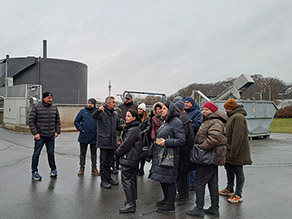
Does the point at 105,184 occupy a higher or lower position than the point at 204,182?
lower

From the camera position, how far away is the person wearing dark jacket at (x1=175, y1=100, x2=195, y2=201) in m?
4.39

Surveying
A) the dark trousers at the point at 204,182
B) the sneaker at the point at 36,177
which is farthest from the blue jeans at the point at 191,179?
the sneaker at the point at 36,177

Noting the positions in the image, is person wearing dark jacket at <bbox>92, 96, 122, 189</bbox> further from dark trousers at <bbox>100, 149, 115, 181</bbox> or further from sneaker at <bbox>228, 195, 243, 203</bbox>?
sneaker at <bbox>228, 195, 243, 203</bbox>

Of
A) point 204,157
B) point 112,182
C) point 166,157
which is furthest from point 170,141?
point 112,182

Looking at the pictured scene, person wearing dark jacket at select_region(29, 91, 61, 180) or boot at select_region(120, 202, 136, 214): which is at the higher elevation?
person wearing dark jacket at select_region(29, 91, 61, 180)

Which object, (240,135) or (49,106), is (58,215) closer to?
(49,106)

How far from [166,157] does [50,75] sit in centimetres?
3705

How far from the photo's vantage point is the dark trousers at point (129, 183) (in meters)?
4.36

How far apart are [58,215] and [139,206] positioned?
1.27 metres

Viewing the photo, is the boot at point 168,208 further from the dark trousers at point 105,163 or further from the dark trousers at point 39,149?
the dark trousers at point 39,149

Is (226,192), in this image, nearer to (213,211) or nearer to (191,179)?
(191,179)

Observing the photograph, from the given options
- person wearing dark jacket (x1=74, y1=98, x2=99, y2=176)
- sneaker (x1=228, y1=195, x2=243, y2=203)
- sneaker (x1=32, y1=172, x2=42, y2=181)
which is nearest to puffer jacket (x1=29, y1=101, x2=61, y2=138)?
person wearing dark jacket (x1=74, y1=98, x2=99, y2=176)

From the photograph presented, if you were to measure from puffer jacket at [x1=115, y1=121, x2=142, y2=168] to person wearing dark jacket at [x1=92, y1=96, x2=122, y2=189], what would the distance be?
4.25ft

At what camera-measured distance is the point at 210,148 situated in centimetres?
412
